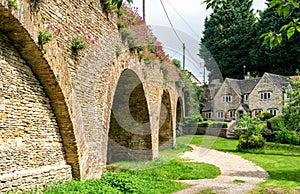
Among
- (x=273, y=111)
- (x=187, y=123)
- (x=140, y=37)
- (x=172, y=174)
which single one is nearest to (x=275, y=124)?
(x=187, y=123)

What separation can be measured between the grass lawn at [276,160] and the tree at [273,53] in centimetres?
2415

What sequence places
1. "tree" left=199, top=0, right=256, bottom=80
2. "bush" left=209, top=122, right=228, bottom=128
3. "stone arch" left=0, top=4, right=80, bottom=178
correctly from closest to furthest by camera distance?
"stone arch" left=0, top=4, right=80, bottom=178 → "bush" left=209, top=122, right=228, bottom=128 → "tree" left=199, top=0, right=256, bottom=80

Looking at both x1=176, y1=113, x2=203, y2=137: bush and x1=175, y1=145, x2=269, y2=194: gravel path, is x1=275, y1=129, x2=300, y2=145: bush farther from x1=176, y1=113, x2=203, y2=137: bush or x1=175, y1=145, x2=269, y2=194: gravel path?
x1=176, y1=113, x2=203, y2=137: bush

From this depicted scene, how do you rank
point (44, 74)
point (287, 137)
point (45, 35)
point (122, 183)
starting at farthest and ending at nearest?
1. point (287, 137)
2. point (122, 183)
3. point (44, 74)
4. point (45, 35)

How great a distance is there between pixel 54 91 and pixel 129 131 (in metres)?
8.43

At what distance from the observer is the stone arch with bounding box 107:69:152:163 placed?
14.5 metres

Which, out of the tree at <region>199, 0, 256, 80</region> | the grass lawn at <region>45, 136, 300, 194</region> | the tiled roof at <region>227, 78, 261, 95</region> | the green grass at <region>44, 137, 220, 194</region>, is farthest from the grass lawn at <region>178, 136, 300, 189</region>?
the tree at <region>199, 0, 256, 80</region>

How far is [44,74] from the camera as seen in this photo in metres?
6.41

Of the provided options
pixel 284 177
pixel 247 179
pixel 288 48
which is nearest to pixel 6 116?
pixel 247 179

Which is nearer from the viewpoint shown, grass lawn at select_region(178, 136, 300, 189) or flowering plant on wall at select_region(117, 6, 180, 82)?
flowering plant on wall at select_region(117, 6, 180, 82)

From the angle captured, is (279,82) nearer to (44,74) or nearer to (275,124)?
(275,124)

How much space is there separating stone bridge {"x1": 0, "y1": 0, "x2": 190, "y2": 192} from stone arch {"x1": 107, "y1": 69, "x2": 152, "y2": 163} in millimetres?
3532

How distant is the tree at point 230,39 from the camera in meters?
50.8

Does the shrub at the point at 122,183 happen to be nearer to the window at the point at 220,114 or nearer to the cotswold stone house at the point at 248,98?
the cotswold stone house at the point at 248,98
